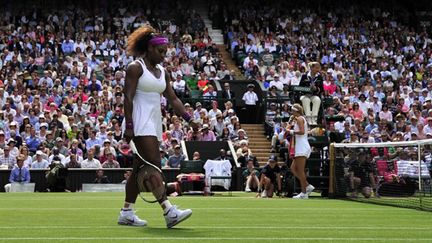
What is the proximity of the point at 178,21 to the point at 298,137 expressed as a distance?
71.0 feet

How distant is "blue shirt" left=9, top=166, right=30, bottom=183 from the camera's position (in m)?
24.6

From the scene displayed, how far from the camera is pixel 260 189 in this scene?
71.2 ft

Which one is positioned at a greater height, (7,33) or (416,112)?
(7,33)

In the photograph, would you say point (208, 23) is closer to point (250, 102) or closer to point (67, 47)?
point (67, 47)

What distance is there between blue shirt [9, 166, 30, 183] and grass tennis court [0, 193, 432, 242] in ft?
32.3

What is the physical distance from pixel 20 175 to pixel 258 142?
860 centimetres

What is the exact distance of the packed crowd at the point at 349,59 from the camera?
102ft

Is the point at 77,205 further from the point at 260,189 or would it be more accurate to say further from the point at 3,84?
the point at 3,84

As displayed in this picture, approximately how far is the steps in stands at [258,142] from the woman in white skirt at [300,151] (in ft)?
31.8

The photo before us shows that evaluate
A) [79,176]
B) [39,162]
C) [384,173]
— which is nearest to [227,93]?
[79,176]

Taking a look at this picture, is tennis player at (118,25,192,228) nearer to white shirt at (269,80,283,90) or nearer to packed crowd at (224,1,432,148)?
packed crowd at (224,1,432,148)

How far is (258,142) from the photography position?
30.5 m

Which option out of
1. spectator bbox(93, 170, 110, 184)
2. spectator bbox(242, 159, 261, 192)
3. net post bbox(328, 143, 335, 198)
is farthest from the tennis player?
spectator bbox(93, 170, 110, 184)

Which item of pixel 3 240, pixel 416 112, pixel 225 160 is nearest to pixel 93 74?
pixel 225 160
